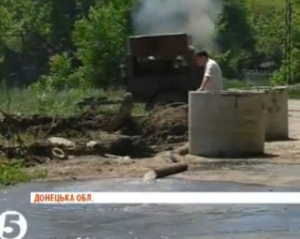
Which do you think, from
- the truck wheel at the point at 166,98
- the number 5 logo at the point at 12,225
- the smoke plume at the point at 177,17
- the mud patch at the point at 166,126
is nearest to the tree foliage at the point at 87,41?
the smoke plume at the point at 177,17

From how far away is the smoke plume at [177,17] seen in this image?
47625 millimetres

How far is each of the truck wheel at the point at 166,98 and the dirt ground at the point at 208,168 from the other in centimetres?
1147

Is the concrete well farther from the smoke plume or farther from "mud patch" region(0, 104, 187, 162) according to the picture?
the smoke plume

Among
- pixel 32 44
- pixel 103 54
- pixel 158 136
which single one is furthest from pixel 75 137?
pixel 32 44

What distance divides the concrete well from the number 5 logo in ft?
22.2

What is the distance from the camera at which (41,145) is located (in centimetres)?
1870

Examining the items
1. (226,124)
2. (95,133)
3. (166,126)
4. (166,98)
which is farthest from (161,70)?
(226,124)

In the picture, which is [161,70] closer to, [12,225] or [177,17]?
[177,17]

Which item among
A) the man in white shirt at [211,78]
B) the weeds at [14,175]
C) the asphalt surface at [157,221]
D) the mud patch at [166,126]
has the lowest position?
the mud patch at [166,126]

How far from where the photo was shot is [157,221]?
10.8 metres

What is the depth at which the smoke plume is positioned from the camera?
47.6 meters

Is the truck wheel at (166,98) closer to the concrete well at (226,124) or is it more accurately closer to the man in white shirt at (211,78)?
the man in white shirt at (211,78)

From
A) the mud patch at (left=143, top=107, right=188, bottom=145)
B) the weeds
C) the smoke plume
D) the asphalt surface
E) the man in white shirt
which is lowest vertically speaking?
the mud patch at (left=143, top=107, right=188, bottom=145)

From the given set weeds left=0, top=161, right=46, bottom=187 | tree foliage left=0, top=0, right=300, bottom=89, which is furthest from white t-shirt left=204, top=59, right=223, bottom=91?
tree foliage left=0, top=0, right=300, bottom=89
